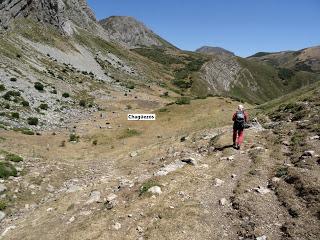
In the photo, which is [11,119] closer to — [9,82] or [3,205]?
[9,82]

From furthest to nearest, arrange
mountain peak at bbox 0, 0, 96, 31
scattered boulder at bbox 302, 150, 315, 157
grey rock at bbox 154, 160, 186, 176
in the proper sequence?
mountain peak at bbox 0, 0, 96, 31 < grey rock at bbox 154, 160, 186, 176 < scattered boulder at bbox 302, 150, 315, 157

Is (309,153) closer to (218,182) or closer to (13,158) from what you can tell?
(218,182)

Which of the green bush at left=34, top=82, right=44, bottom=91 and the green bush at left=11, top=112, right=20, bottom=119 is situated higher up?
the green bush at left=34, top=82, right=44, bottom=91

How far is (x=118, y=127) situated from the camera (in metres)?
40.0

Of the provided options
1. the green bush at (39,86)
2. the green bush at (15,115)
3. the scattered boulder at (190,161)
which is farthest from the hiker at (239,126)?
the green bush at (39,86)

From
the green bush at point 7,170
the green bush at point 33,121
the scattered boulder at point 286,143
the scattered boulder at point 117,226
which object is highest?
the scattered boulder at point 286,143

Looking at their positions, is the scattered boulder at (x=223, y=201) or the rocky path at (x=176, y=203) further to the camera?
the scattered boulder at (x=223, y=201)

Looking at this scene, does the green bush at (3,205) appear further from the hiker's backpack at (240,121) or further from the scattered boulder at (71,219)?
the hiker's backpack at (240,121)

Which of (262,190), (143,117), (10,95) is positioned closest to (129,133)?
(143,117)

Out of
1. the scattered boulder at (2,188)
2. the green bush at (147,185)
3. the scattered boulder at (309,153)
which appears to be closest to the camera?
the green bush at (147,185)

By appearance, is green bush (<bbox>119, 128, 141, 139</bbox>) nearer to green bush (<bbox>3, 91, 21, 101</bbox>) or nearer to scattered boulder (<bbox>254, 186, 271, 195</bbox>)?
green bush (<bbox>3, 91, 21, 101</bbox>)

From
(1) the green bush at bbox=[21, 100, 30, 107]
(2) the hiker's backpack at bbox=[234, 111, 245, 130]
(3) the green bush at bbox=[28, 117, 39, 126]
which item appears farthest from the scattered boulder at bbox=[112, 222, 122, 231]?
(1) the green bush at bbox=[21, 100, 30, 107]

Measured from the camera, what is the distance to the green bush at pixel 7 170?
20641 millimetres

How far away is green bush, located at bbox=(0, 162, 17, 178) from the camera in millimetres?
20641
